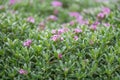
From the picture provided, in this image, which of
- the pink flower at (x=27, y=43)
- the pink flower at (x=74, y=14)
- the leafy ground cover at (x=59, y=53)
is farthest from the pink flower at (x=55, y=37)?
the pink flower at (x=74, y=14)

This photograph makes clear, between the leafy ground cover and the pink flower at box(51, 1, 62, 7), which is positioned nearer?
the leafy ground cover

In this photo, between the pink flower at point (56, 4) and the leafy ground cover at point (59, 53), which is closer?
the leafy ground cover at point (59, 53)

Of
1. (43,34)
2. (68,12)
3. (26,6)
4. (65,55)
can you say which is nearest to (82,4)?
(68,12)

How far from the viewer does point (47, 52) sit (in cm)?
288

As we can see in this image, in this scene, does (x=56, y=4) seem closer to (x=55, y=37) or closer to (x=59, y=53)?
(x=55, y=37)

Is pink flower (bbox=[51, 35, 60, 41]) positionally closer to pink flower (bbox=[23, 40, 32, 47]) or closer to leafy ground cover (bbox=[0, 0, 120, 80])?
leafy ground cover (bbox=[0, 0, 120, 80])

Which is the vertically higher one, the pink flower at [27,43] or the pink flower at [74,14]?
the pink flower at [27,43]

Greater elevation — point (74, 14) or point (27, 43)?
point (27, 43)

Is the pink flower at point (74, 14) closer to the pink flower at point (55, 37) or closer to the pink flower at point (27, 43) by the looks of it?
the pink flower at point (55, 37)

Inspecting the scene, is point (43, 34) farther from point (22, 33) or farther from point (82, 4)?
point (82, 4)

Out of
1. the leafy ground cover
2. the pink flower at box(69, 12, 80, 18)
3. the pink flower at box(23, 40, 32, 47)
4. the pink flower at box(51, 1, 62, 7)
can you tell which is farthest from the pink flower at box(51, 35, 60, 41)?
the pink flower at box(51, 1, 62, 7)

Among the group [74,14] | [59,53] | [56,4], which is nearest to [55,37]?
[59,53]

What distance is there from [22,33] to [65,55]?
0.76 meters

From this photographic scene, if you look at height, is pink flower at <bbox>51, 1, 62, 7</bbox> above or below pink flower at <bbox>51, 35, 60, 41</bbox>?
below
